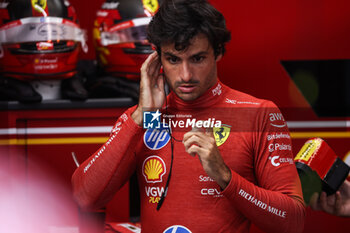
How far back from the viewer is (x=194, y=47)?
112 centimetres

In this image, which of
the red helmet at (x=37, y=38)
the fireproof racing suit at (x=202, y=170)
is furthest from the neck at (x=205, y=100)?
the red helmet at (x=37, y=38)

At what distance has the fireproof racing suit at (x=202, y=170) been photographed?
1092 millimetres

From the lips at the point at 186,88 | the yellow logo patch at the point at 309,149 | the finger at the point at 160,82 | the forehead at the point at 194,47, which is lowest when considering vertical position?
the yellow logo patch at the point at 309,149

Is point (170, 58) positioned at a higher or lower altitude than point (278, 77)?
higher

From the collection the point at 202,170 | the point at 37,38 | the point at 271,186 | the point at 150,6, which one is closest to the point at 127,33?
→ the point at 150,6

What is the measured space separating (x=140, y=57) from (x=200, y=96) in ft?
1.80

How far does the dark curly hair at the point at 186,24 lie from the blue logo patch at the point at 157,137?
0.22 metres

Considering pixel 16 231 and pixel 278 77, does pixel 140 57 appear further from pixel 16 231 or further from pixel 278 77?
pixel 16 231

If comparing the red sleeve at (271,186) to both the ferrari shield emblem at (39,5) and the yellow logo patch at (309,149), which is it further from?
the ferrari shield emblem at (39,5)

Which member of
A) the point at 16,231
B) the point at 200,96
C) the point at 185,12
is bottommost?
the point at 16,231

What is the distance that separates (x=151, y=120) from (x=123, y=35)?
2.00ft

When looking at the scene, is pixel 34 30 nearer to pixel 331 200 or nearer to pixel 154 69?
pixel 154 69

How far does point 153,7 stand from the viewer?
1644 mm

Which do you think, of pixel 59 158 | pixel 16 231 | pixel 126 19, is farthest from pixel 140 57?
pixel 16 231
